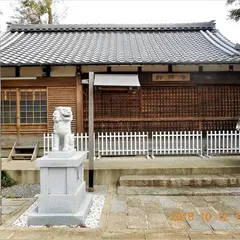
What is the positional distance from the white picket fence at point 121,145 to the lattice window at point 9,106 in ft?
11.1

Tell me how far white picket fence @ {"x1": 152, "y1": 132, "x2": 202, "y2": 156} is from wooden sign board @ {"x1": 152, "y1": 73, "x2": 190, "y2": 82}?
6.72ft

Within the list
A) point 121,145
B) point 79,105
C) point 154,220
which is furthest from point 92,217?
point 79,105

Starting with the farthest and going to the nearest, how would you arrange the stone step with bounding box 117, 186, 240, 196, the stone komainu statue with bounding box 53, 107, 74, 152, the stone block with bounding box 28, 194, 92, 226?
the stone step with bounding box 117, 186, 240, 196 < the stone komainu statue with bounding box 53, 107, 74, 152 < the stone block with bounding box 28, 194, 92, 226

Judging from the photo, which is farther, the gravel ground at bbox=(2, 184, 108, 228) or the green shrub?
the green shrub

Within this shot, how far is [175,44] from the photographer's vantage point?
11.1m

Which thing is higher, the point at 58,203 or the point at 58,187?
the point at 58,187

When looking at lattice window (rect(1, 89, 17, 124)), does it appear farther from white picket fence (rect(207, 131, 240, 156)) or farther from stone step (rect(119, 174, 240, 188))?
white picket fence (rect(207, 131, 240, 156))

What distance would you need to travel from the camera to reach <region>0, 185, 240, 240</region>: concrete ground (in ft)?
12.7

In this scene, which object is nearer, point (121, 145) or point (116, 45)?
point (121, 145)

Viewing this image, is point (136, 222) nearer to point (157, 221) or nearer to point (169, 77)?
point (157, 221)

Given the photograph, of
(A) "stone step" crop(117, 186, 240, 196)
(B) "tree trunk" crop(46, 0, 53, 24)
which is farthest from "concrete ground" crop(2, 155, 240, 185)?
(B) "tree trunk" crop(46, 0, 53, 24)

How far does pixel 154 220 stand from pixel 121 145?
4.32m

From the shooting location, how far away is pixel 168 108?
9062mm

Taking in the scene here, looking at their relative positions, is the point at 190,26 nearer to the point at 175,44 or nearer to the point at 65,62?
the point at 175,44
